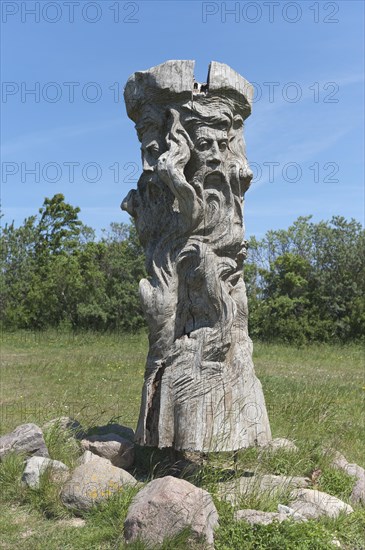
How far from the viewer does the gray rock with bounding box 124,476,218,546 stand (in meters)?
3.84

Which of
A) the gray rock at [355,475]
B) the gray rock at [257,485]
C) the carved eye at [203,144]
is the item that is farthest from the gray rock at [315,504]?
the carved eye at [203,144]

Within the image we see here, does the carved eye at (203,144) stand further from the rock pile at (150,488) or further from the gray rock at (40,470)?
the gray rock at (40,470)

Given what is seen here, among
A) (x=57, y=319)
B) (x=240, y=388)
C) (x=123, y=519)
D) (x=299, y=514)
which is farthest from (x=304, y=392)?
(x=57, y=319)

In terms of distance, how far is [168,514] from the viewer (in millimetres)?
3887

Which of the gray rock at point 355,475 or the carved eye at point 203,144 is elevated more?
the carved eye at point 203,144

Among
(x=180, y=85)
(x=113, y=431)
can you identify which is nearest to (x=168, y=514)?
(x=113, y=431)

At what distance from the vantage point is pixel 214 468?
15.9 ft

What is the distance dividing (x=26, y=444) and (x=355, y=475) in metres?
3.01

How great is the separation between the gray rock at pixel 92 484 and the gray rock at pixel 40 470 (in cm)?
13

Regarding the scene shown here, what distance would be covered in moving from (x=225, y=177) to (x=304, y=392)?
5323 millimetres

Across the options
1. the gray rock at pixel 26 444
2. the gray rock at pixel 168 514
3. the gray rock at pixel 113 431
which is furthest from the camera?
the gray rock at pixel 113 431

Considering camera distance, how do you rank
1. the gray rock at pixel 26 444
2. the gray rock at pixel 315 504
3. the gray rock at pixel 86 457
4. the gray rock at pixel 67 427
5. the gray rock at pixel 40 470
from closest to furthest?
the gray rock at pixel 315 504 → the gray rock at pixel 40 470 → the gray rock at pixel 86 457 → the gray rock at pixel 26 444 → the gray rock at pixel 67 427

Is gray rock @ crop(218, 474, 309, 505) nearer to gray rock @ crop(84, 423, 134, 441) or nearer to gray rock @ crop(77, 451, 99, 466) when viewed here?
gray rock @ crop(77, 451, 99, 466)

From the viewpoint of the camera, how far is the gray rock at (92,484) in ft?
14.8
